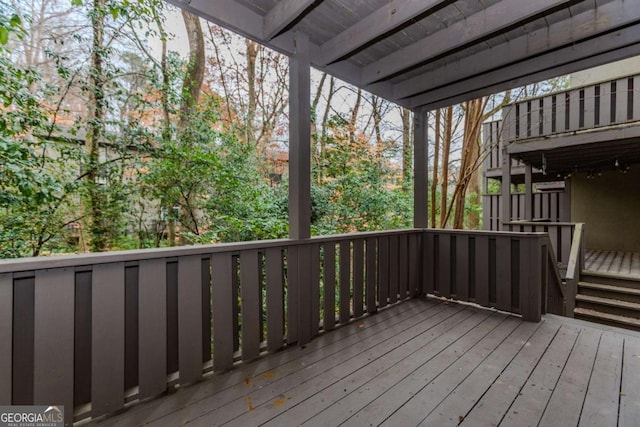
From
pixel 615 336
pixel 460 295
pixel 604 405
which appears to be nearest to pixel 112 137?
pixel 460 295

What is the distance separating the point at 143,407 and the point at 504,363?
2475mm

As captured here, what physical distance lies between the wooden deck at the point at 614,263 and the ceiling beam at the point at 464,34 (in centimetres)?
478

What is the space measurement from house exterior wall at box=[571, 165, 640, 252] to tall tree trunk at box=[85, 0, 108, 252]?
10.4 meters

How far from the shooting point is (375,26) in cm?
246

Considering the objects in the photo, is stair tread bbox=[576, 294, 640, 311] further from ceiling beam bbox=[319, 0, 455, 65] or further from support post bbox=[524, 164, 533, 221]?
ceiling beam bbox=[319, 0, 455, 65]

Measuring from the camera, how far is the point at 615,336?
2678mm

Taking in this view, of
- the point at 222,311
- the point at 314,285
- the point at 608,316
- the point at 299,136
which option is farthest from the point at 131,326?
the point at 608,316

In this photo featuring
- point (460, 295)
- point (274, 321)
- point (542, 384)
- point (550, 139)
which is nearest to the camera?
point (542, 384)

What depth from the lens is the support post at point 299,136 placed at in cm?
255

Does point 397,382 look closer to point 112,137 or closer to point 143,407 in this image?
point 143,407

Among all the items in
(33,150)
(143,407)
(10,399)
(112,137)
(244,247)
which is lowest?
(143,407)

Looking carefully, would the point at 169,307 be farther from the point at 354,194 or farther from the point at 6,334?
the point at 354,194

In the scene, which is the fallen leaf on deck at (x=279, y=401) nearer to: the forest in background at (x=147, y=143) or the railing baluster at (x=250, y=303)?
the railing baluster at (x=250, y=303)

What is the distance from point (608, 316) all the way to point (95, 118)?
761cm
